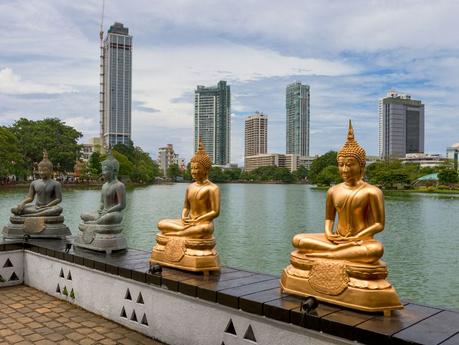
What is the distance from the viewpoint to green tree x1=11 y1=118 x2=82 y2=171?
165 feet

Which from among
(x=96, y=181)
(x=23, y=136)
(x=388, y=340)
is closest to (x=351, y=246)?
(x=388, y=340)

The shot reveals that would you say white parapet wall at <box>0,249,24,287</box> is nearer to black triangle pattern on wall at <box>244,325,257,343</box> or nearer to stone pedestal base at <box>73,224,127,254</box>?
stone pedestal base at <box>73,224,127,254</box>

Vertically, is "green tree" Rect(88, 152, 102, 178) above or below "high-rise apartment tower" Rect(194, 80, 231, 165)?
below

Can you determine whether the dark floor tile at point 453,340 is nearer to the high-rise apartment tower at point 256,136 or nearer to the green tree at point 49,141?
the green tree at point 49,141

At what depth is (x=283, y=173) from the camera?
4311 inches

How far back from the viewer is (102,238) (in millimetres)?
7395

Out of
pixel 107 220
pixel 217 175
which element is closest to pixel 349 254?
pixel 107 220

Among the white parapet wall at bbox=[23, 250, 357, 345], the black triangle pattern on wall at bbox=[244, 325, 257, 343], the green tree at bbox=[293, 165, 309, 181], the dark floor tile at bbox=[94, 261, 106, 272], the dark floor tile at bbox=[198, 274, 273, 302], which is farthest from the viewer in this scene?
the green tree at bbox=[293, 165, 309, 181]

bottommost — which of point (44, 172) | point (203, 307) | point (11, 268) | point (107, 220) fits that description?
point (11, 268)

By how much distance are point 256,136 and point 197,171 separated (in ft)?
462

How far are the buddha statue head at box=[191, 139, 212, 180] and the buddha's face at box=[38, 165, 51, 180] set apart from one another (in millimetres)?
4316

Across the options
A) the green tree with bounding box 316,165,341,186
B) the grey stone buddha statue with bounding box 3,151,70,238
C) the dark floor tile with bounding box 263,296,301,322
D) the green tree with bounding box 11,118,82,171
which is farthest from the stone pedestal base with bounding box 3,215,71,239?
the green tree with bounding box 316,165,341,186

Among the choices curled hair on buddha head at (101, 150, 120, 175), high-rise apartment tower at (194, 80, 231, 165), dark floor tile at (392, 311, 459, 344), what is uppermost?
high-rise apartment tower at (194, 80, 231, 165)

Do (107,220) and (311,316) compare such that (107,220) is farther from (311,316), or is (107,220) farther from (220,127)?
(220,127)
